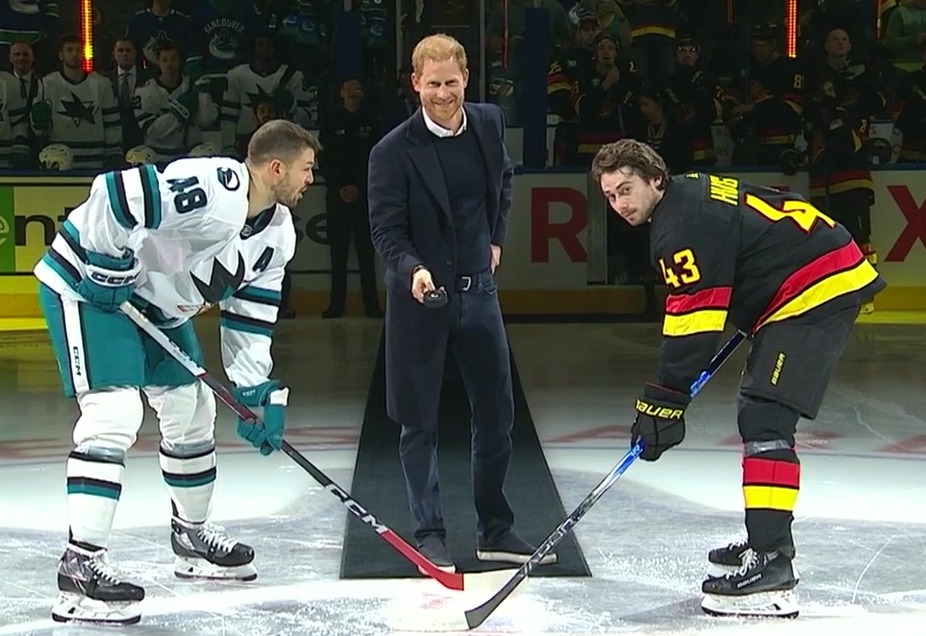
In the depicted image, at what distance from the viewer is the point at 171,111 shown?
10.5 meters

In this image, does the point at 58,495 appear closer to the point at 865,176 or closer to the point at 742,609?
the point at 742,609

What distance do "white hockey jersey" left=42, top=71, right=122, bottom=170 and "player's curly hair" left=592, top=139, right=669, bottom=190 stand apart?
7199mm

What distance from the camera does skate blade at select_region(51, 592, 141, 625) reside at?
3.84 metres

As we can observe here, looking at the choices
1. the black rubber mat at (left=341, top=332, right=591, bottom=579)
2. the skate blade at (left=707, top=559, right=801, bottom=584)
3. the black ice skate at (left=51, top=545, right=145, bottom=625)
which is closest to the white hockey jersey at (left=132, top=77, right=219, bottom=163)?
the black rubber mat at (left=341, top=332, right=591, bottom=579)

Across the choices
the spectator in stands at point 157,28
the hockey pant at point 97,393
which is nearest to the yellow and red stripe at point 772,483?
the hockey pant at point 97,393

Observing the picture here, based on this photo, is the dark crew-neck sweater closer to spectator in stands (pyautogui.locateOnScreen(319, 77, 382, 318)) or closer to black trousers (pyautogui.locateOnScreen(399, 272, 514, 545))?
black trousers (pyautogui.locateOnScreen(399, 272, 514, 545))

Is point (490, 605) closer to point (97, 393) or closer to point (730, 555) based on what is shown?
point (730, 555)

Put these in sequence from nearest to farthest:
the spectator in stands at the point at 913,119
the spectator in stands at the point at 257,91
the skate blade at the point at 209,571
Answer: the skate blade at the point at 209,571, the spectator in stands at the point at 257,91, the spectator in stands at the point at 913,119

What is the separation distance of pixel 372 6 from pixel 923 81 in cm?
418

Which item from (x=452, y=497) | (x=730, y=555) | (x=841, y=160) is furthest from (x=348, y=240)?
(x=730, y=555)

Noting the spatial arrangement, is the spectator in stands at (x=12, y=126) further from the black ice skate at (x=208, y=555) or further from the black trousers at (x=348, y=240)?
the black ice skate at (x=208, y=555)

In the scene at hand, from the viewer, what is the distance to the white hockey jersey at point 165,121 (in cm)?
1047

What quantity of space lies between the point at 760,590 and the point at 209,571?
1529 millimetres

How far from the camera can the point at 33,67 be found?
10711 millimetres
